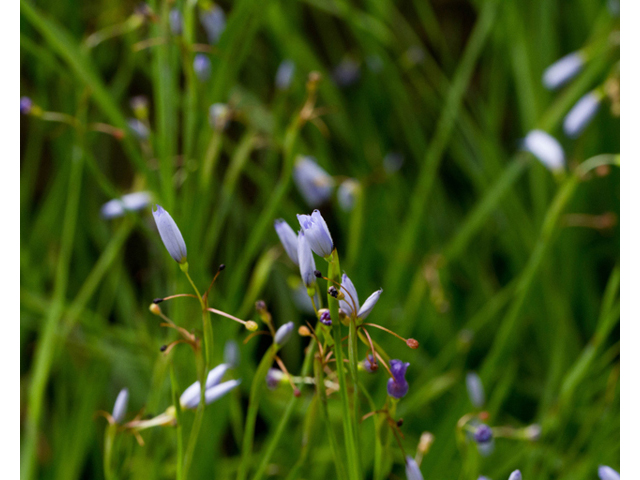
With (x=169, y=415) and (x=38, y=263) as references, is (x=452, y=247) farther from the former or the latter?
(x=38, y=263)

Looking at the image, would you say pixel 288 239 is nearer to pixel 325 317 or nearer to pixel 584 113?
pixel 325 317

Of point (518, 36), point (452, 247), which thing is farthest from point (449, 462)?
point (518, 36)

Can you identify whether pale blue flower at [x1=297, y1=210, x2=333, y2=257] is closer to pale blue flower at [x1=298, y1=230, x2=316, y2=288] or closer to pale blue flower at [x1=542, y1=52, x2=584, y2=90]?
pale blue flower at [x1=298, y1=230, x2=316, y2=288]

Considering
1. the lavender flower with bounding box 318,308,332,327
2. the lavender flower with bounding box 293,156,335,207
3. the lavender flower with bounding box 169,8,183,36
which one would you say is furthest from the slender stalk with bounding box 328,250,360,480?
the lavender flower with bounding box 293,156,335,207

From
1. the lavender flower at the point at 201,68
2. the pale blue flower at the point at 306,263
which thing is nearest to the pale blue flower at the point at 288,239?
the pale blue flower at the point at 306,263

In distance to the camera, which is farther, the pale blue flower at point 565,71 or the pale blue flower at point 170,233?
the pale blue flower at point 565,71

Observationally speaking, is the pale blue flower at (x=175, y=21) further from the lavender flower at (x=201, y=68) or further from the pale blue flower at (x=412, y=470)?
the pale blue flower at (x=412, y=470)

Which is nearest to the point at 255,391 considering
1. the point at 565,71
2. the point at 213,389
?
the point at 213,389
